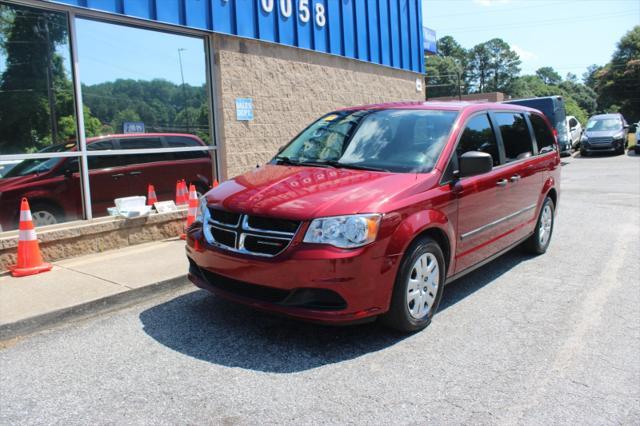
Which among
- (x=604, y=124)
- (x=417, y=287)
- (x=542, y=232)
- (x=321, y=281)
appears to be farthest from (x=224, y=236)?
(x=604, y=124)

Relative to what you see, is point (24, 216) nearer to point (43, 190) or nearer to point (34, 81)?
point (43, 190)

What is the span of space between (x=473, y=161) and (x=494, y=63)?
114 m

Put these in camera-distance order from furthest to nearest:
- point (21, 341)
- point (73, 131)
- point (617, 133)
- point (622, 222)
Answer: point (617, 133), point (622, 222), point (73, 131), point (21, 341)

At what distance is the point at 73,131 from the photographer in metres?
6.91

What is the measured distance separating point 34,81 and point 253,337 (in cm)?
466

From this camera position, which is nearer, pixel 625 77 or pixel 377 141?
pixel 377 141

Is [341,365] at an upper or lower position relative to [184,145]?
lower

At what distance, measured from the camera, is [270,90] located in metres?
9.90

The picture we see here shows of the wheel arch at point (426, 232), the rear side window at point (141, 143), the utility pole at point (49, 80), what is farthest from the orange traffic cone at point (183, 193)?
the wheel arch at point (426, 232)

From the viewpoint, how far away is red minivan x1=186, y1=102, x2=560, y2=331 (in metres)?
3.67

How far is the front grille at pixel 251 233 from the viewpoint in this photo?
3.74m

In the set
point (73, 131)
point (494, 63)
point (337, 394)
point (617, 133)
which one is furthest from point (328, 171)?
point (494, 63)

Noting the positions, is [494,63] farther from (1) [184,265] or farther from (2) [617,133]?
(1) [184,265]

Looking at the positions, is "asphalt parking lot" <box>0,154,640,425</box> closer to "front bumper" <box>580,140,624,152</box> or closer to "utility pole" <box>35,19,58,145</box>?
"utility pole" <box>35,19,58,145</box>
